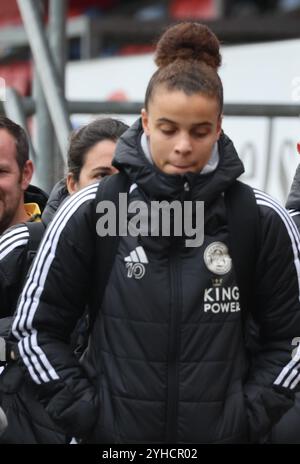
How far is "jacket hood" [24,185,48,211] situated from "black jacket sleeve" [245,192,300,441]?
138 centimetres

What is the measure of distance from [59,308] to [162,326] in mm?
316

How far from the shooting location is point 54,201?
4156mm

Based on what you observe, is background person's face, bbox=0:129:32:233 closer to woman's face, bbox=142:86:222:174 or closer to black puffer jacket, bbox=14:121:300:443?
black puffer jacket, bbox=14:121:300:443

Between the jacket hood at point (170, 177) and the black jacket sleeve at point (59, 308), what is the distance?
0.49ft

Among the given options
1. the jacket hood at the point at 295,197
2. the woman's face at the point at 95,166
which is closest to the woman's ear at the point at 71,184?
the woman's face at the point at 95,166

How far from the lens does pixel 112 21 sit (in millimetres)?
9156

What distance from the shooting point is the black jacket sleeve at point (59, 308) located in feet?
10.9

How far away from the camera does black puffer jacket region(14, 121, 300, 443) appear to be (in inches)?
129

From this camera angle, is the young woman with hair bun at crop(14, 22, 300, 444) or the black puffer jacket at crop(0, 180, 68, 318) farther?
the black puffer jacket at crop(0, 180, 68, 318)

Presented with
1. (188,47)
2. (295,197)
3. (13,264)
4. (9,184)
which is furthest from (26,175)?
(188,47)

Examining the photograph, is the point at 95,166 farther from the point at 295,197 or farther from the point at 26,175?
the point at 295,197

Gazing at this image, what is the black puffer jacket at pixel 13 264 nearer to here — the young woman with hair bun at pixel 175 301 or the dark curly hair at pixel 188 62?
the young woman with hair bun at pixel 175 301

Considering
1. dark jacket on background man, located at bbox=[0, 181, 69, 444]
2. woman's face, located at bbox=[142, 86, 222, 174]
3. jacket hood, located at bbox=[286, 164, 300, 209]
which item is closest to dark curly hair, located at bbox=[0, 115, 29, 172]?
dark jacket on background man, located at bbox=[0, 181, 69, 444]

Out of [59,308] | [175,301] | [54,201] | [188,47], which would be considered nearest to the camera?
[175,301]
